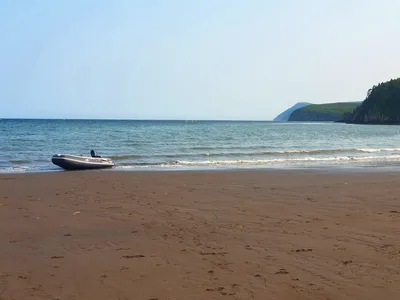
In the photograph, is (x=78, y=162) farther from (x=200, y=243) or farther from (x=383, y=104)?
(x=383, y=104)

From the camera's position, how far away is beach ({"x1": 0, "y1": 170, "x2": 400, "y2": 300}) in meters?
5.55

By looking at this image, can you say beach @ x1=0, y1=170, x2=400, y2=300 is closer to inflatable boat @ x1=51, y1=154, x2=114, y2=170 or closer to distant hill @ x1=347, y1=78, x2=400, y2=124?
inflatable boat @ x1=51, y1=154, x2=114, y2=170

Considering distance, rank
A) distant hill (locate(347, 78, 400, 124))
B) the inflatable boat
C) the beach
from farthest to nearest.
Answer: distant hill (locate(347, 78, 400, 124)), the inflatable boat, the beach

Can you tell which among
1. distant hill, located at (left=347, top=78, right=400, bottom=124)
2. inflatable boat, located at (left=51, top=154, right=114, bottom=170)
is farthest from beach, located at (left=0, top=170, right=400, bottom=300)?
distant hill, located at (left=347, top=78, right=400, bottom=124)

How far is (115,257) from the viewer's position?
267 inches

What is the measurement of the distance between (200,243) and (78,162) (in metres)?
17.1

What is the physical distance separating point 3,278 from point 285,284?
11.3 feet

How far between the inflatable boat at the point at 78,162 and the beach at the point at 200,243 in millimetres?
8748

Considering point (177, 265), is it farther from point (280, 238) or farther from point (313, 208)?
point (313, 208)

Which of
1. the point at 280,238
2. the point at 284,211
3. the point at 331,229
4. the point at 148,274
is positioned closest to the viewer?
the point at 148,274

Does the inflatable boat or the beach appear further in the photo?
the inflatable boat

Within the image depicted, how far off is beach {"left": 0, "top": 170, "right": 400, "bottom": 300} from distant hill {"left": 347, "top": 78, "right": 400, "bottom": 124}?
455ft

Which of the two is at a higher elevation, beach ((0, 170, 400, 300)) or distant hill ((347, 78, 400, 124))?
distant hill ((347, 78, 400, 124))

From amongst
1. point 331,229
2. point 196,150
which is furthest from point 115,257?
point 196,150
